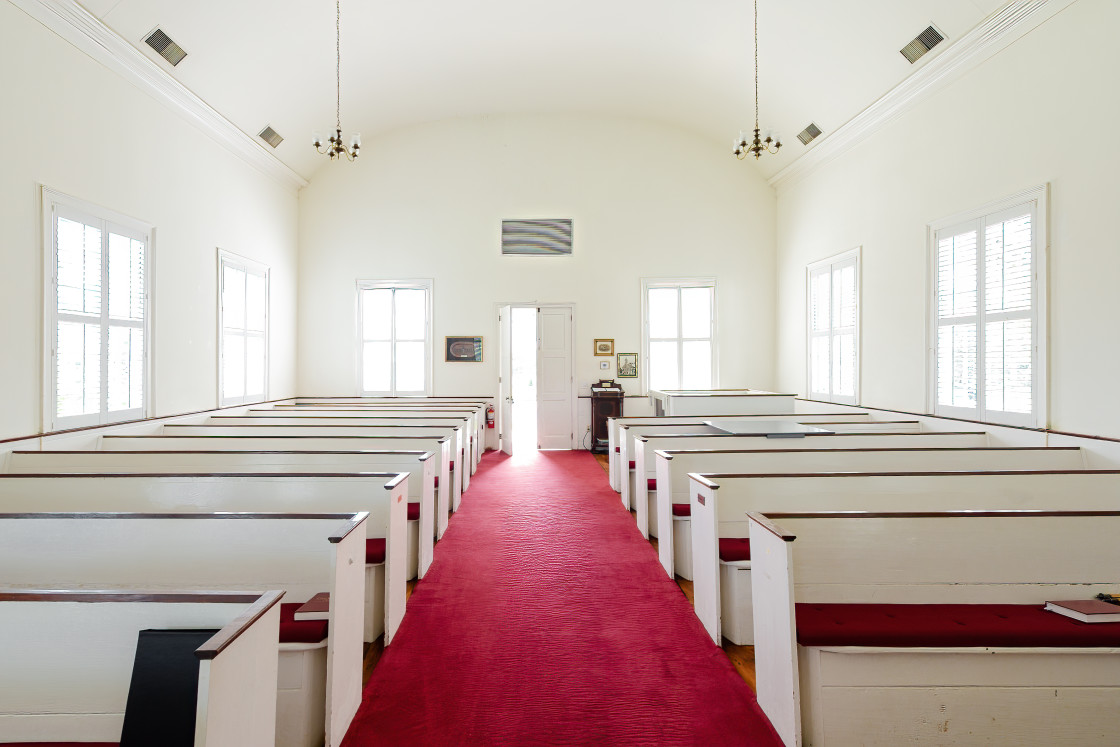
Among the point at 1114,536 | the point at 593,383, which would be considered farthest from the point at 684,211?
the point at 1114,536

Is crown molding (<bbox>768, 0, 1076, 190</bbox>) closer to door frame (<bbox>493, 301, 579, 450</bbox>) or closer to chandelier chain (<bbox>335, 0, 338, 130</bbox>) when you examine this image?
chandelier chain (<bbox>335, 0, 338, 130</bbox>)

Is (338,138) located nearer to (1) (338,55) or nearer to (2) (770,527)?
(1) (338,55)

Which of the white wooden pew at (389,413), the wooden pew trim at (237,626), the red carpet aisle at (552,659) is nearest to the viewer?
the wooden pew trim at (237,626)

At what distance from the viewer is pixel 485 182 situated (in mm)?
8242

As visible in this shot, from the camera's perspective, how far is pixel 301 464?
338 cm

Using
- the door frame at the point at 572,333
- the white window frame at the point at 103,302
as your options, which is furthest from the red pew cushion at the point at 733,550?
the door frame at the point at 572,333

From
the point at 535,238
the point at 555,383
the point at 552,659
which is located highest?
the point at 535,238

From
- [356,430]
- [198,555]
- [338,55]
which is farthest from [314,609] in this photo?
[338,55]

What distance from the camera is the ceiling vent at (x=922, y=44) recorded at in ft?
15.4

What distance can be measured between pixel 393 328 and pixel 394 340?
0.59 feet

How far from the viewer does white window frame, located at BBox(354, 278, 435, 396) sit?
26.9ft

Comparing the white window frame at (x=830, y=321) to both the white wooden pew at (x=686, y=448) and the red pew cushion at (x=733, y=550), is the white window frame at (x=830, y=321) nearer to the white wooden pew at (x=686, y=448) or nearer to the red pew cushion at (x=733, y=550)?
the white wooden pew at (x=686, y=448)

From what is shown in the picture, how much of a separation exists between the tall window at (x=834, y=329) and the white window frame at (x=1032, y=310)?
1.28 metres

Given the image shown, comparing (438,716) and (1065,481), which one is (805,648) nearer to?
(438,716)
